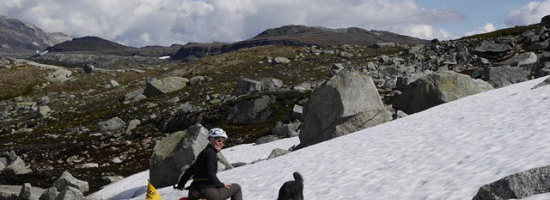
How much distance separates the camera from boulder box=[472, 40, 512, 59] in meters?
72.9

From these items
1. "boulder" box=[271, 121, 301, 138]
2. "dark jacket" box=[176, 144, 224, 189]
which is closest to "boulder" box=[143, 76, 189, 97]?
"boulder" box=[271, 121, 301, 138]

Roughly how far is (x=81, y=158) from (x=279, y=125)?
17.4m

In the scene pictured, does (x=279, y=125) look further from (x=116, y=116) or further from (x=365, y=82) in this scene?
(x=116, y=116)

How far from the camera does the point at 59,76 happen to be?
401 feet

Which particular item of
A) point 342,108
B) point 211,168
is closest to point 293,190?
point 211,168

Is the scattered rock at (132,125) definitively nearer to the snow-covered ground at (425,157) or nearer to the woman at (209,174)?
the snow-covered ground at (425,157)

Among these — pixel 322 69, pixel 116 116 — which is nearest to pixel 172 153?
pixel 116 116

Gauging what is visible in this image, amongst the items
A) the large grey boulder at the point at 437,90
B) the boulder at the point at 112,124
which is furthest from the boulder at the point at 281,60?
the large grey boulder at the point at 437,90

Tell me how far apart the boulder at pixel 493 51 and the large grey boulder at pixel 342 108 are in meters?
52.3

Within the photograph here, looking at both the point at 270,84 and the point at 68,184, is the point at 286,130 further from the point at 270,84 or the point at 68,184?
the point at 270,84

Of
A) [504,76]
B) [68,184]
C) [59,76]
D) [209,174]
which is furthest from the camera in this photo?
[59,76]

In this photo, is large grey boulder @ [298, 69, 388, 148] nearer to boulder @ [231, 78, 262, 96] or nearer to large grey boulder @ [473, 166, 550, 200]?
large grey boulder @ [473, 166, 550, 200]

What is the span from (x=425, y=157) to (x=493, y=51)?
64.7 m

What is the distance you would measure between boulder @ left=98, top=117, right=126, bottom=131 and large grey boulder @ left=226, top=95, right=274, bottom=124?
1421cm
